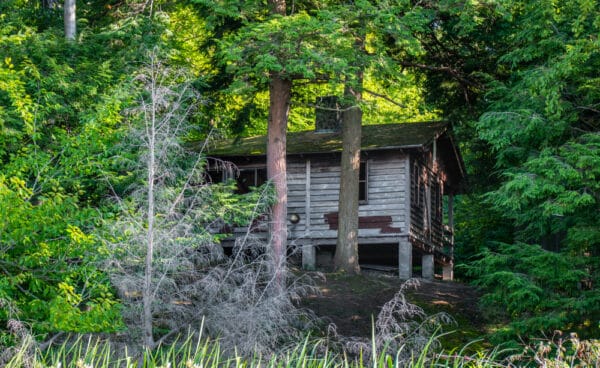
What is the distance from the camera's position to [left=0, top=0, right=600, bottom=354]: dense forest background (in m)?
14.3

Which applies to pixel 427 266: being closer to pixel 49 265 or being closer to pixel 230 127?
pixel 230 127

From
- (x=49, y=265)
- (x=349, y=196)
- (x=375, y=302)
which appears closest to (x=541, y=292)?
(x=375, y=302)

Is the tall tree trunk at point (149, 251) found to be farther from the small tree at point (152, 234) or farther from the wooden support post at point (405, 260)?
the wooden support post at point (405, 260)

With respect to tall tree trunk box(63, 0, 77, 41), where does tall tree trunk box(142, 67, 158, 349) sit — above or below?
below

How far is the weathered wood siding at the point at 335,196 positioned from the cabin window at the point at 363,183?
92 mm

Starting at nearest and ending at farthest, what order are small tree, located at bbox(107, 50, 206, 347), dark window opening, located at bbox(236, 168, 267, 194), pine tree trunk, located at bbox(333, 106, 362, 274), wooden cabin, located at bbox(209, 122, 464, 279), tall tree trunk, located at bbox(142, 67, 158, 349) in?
tall tree trunk, located at bbox(142, 67, 158, 349) → small tree, located at bbox(107, 50, 206, 347) → pine tree trunk, located at bbox(333, 106, 362, 274) → wooden cabin, located at bbox(209, 122, 464, 279) → dark window opening, located at bbox(236, 168, 267, 194)

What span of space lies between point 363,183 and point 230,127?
4578 mm

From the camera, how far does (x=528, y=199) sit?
16.5 meters

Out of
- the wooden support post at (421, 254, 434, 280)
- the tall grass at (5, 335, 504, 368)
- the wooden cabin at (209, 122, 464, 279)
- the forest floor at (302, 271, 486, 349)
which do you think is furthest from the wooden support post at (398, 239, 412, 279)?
the tall grass at (5, 335, 504, 368)

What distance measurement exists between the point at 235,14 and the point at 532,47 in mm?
6507

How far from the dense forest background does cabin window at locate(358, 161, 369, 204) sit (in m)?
3.43

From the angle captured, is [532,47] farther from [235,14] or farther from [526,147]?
[235,14]

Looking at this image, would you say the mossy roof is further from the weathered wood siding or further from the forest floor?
the forest floor

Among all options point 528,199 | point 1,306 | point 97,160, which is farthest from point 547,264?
point 1,306
